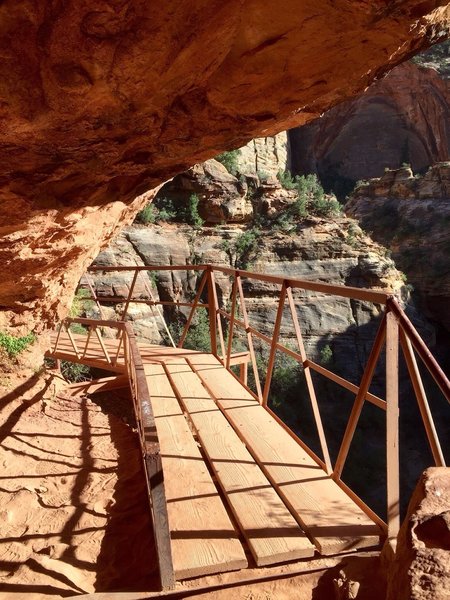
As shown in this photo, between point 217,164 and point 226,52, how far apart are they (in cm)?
1519

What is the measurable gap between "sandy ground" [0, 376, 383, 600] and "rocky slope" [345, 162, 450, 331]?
55.2 feet

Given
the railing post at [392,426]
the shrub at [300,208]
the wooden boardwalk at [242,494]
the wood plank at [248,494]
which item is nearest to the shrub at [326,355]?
the shrub at [300,208]

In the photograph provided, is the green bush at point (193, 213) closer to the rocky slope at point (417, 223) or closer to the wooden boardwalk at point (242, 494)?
the rocky slope at point (417, 223)

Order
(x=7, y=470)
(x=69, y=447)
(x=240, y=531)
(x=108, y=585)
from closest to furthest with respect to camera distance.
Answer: (x=240, y=531)
(x=108, y=585)
(x=7, y=470)
(x=69, y=447)

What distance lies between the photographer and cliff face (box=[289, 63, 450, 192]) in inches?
917

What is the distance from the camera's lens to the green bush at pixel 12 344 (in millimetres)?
6121

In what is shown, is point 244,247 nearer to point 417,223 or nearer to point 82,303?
point 82,303

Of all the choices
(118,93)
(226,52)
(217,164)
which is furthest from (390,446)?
(217,164)

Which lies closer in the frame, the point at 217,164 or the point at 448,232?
the point at 217,164

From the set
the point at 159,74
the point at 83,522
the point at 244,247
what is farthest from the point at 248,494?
the point at 244,247

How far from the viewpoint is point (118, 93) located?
8.43ft

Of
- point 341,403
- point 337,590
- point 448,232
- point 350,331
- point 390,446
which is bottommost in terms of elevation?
point 341,403

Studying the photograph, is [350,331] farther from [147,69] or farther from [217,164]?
[147,69]

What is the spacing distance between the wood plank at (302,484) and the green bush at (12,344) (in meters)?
3.70
